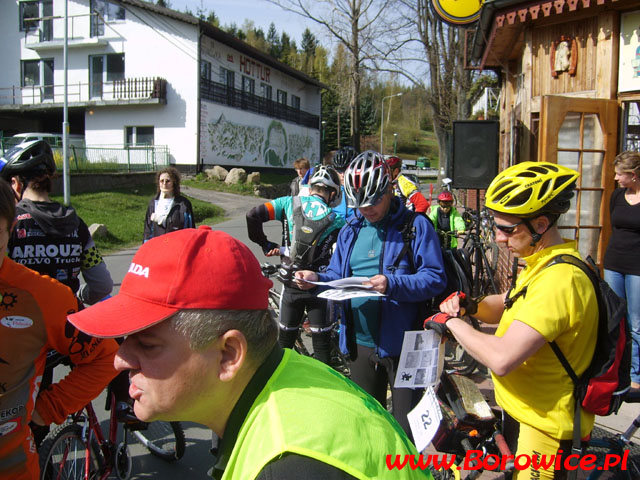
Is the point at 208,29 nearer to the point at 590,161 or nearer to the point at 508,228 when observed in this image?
Result: the point at 590,161

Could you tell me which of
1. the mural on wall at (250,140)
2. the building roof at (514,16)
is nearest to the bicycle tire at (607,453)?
the building roof at (514,16)

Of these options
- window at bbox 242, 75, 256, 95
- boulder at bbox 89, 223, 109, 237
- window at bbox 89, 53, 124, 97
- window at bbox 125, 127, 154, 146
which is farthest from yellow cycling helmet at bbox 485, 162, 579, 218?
window at bbox 242, 75, 256, 95

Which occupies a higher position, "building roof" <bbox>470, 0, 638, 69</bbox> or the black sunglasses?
"building roof" <bbox>470, 0, 638, 69</bbox>

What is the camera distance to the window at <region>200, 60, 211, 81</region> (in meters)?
28.6

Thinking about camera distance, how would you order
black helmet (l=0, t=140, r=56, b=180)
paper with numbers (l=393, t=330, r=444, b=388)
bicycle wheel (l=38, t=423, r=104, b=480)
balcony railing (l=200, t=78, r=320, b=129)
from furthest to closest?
balcony railing (l=200, t=78, r=320, b=129)
black helmet (l=0, t=140, r=56, b=180)
bicycle wheel (l=38, t=423, r=104, b=480)
paper with numbers (l=393, t=330, r=444, b=388)

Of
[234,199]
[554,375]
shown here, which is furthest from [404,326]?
[234,199]

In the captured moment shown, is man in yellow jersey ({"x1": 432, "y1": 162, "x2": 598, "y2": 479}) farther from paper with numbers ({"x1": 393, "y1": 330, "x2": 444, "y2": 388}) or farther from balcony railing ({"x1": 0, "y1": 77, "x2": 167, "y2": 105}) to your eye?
balcony railing ({"x1": 0, "y1": 77, "x2": 167, "y2": 105})

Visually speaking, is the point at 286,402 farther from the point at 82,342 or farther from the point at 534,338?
the point at 82,342

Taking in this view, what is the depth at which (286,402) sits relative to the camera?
1173mm

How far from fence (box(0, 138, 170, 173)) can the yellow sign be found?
1401 cm

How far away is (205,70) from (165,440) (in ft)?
91.9

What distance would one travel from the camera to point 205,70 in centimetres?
2919

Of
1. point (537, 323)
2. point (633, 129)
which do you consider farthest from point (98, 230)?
point (537, 323)

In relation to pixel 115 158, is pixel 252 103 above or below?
above
